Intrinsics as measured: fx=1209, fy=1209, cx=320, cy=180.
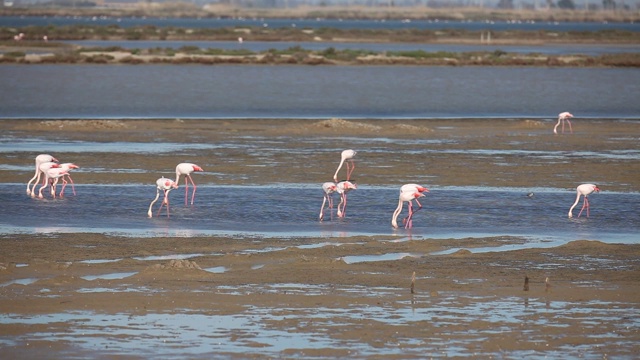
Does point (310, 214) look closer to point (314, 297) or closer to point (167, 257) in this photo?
point (167, 257)

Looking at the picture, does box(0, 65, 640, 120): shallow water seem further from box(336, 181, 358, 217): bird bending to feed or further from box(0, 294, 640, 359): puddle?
box(0, 294, 640, 359): puddle

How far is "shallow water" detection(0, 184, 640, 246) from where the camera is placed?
18125 mm

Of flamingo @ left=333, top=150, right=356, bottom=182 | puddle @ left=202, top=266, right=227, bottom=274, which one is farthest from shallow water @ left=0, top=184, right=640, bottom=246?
puddle @ left=202, top=266, right=227, bottom=274

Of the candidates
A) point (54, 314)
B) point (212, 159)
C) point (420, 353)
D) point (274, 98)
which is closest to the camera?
point (420, 353)

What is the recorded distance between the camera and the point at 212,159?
88.1 ft

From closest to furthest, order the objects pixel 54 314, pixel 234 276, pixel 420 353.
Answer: pixel 420 353, pixel 54 314, pixel 234 276

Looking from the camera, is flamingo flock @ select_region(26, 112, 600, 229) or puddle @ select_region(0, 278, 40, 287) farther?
flamingo flock @ select_region(26, 112, 600, 229)

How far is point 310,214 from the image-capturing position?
1983 centimetres

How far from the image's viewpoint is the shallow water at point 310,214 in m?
18.1

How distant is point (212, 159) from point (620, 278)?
1366cm

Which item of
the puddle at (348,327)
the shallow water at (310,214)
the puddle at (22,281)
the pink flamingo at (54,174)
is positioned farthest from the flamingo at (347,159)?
the puddle at (348,327)

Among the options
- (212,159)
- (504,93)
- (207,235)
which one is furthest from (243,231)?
(504,93)

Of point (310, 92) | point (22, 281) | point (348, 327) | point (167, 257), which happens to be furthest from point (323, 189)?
point (310, 92)

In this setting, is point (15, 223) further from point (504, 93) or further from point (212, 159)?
point (504, 93)
